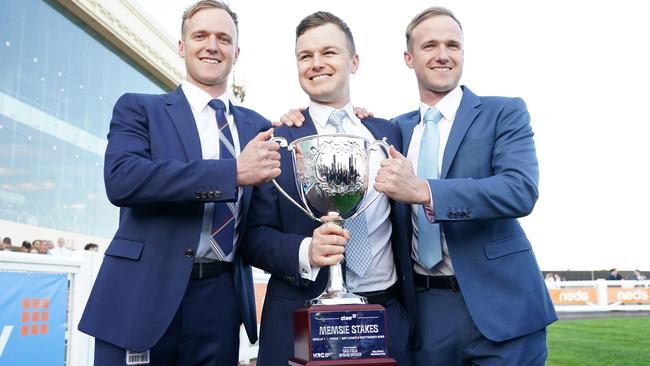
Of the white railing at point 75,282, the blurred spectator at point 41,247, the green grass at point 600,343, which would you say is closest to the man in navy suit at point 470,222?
the white railing at point 75,282

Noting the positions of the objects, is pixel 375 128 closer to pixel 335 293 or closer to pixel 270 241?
pixel 270 241

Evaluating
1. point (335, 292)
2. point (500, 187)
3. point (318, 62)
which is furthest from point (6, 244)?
point (500, 187)

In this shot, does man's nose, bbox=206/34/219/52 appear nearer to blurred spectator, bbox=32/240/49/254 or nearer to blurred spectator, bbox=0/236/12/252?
blurred spectator, bbox=32/240/49/254

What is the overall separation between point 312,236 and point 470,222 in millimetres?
620

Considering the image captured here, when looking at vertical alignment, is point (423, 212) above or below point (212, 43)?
below

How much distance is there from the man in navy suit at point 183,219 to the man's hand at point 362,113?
0.49m

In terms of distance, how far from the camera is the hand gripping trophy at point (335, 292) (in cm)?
176

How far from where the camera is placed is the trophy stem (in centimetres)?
184

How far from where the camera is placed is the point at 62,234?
12961 mm

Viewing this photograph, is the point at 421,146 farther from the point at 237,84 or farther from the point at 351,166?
the point at 237,84

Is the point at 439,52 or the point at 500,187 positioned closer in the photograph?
the point at 500,187

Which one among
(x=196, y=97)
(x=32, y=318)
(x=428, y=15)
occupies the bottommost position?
(x=32, y=318)

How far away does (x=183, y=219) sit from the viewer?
2152mm

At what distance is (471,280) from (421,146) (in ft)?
1.82
